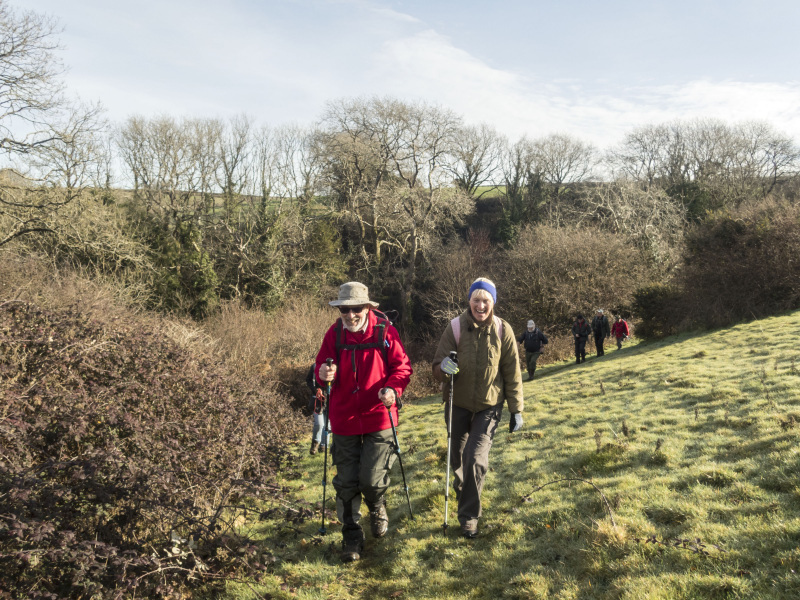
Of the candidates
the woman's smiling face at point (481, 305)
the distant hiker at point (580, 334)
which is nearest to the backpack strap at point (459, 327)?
the woman's smiling face at point (481, 305)

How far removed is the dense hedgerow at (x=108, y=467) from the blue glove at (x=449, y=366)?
6.50ft

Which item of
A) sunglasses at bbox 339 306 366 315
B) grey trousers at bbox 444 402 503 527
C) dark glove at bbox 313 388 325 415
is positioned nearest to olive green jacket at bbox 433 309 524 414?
grey trousers at bbox 444 402 503 527

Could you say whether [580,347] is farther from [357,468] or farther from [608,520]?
[357,468]

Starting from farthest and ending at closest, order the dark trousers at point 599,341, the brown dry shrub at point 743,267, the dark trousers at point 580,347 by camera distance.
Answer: the brown dry shrub at point 743,267
the dark trousers at point 599,341
the dark trousers at point 580,347

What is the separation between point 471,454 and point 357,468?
3.46ft

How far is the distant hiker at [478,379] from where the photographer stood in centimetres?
472

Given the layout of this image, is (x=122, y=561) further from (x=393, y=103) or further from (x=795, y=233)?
(x=393, y=103)

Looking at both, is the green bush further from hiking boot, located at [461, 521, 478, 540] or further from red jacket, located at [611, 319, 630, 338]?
hiking boot, located at [461, 521, 478, 540]

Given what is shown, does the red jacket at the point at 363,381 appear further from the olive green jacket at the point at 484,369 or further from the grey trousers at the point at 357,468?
the olive green jacket at the point at 484,369

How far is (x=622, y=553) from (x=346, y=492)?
2331mm

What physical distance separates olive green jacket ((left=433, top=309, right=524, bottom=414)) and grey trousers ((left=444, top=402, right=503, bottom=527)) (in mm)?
122

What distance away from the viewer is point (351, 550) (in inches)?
187

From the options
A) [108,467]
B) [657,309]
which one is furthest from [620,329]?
[108,467]

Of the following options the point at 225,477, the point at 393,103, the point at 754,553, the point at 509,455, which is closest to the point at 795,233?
the point at 509,455
